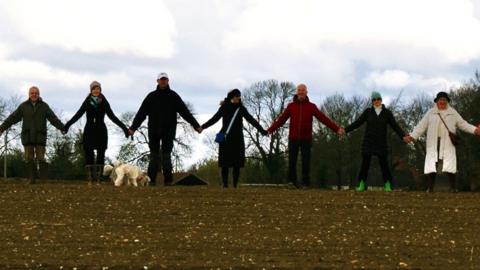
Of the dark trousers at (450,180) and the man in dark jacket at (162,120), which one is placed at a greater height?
the man in dark jacket at (162,120)

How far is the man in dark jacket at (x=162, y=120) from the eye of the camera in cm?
1803

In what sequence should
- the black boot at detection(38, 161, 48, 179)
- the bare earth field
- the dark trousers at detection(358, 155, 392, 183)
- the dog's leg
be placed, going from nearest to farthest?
the bare earth field
the dark trousers at detection(358, 155, 392, 183)
the black boot at detection(38, 161, 48, 179)
the dog's leg

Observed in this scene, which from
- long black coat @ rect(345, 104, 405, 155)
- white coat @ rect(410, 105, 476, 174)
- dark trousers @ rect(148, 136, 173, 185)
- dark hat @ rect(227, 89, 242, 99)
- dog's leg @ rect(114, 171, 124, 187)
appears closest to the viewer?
white coat @ rect(410, 105, 476, 174)

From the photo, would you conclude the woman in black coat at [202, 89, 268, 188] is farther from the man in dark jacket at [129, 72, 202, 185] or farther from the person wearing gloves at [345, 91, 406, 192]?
the person wearing gloves at [345, 91, 406, 192]

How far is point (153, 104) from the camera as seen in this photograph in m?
18.2

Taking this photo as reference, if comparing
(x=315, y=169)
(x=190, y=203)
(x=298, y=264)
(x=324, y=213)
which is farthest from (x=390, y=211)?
(x=315, y=169)

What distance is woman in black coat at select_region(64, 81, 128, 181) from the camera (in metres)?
18.2

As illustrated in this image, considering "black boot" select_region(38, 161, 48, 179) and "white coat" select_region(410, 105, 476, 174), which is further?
"black boot" select_region(38, 161, 48, 179)

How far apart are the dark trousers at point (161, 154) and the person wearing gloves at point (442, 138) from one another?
4704 millimetres

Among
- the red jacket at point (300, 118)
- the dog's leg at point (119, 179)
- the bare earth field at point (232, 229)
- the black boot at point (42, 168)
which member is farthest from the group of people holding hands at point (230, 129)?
the dog's leg at point (119, 179)

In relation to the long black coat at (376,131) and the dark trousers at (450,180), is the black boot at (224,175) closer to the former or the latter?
the long black coat at (376,131)

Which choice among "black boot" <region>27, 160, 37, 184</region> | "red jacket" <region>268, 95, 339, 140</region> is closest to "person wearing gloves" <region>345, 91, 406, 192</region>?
"red jacket" <region>268, 95, 339, 140</region>

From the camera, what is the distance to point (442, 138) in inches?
703

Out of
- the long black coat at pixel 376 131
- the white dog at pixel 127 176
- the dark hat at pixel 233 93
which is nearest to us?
the long black coat at pixel 376 131
